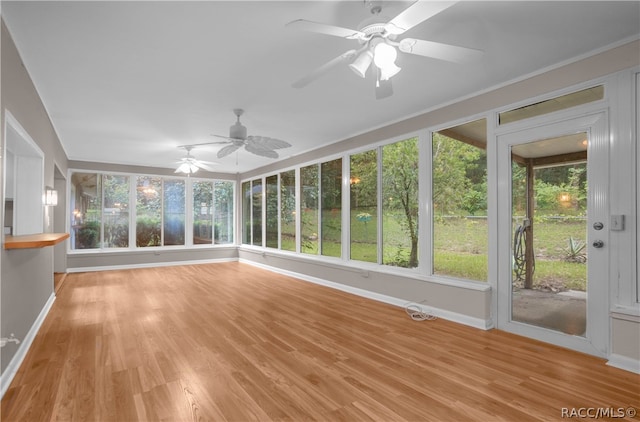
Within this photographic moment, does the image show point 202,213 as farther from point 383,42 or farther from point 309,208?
point 383,42

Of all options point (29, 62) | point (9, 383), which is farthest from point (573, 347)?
point (29, 62)

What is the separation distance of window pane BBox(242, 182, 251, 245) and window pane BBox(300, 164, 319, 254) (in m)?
2.77

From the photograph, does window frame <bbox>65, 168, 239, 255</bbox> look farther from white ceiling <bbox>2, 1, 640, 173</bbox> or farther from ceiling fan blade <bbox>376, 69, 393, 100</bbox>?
ceiling fan blade <bbox>376, 69, 393, 100</bbox>

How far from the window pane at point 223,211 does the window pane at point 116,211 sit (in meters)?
2.24

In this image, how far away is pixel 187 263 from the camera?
8.65 meters

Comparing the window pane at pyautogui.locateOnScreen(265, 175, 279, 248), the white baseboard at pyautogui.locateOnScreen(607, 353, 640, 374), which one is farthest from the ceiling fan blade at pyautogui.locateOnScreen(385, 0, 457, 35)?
the window pane at pyautogui.locateOnScreen(265, 175, 279, 248)

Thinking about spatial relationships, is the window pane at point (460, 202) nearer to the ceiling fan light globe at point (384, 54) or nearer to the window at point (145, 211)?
the ceiling fan light globe at point (384, 54)

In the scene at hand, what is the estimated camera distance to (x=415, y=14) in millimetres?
1737

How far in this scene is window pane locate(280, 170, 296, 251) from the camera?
23.7 feet

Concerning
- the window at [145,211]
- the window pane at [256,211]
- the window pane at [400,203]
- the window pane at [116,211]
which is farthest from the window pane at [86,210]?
the window pane at [400,203]

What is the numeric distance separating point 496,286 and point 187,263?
7.53m

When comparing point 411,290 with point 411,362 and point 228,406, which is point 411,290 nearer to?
point 411,362

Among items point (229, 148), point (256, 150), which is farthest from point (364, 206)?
point (229, 148)

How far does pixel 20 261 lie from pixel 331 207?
4.37 meters
